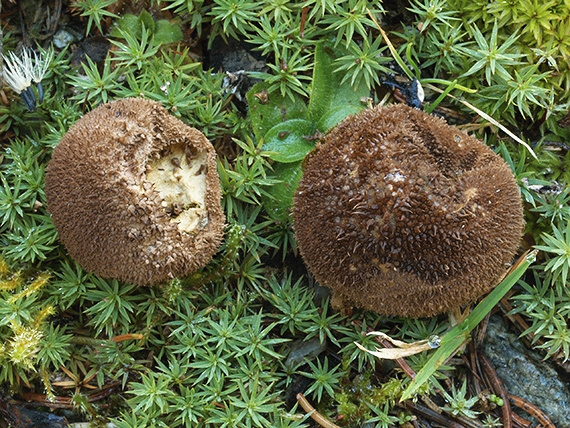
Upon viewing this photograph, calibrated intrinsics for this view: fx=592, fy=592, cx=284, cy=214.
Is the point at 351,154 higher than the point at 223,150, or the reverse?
the point at 351,154

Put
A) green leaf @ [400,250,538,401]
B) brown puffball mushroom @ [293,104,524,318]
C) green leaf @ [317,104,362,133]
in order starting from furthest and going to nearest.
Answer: green leaf @ [317,104,362,133] → green leaf @ [400,250,538,401] → brown puffball mushroom @ [293,104,524,318]

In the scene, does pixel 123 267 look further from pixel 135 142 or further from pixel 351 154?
pixel 351 154

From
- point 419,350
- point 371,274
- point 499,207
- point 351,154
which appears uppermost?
point 351,154

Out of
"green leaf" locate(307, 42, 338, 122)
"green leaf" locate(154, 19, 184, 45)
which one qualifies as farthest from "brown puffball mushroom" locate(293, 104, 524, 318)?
"green leaf" locate(154, 19, 184, 45)

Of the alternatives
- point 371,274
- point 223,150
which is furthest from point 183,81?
point 371,274

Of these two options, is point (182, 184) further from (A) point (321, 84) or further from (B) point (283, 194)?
(A) point (321, 84)

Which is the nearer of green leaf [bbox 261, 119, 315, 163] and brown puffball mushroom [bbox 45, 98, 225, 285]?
brown puffball mushroom [bbox 45, 98, 225, 285]

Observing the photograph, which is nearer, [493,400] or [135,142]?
[135,142]

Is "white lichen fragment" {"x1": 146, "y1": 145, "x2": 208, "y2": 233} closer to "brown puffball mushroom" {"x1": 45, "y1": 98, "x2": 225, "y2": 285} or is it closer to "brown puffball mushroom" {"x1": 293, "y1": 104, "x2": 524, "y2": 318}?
"brown puffball mushroom" {"x1": 45, "y1": 98, "x2": 225, "y2": 285}
